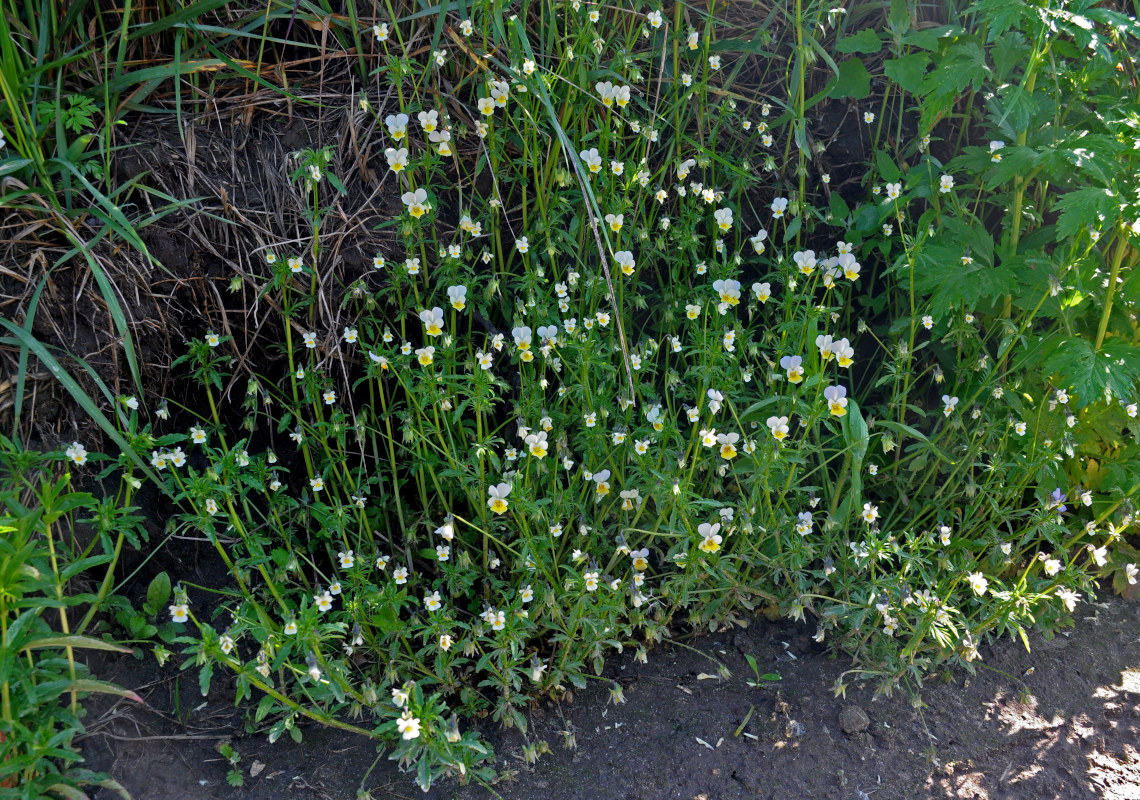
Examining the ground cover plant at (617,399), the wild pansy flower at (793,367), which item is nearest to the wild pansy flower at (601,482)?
the ground cover plant at (617,399)

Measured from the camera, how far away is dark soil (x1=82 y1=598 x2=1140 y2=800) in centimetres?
214

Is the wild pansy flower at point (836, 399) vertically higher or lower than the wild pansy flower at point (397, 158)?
lower

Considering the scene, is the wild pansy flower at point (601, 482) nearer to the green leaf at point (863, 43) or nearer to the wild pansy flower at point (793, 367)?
the wild pansy flower at point (793, 367)

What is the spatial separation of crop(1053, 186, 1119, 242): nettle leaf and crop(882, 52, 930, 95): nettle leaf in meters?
0.62

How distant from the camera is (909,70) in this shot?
8.39 ft

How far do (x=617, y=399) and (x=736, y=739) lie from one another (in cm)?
97

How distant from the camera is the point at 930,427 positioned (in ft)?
9.66

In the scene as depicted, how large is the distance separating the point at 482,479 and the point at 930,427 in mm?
1638

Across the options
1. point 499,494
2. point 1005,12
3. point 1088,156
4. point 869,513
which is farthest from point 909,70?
point 499,494

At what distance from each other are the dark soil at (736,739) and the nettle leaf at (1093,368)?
855 mm

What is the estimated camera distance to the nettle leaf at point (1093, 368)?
2.24m

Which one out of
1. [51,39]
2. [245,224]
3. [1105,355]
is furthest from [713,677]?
[51,39]

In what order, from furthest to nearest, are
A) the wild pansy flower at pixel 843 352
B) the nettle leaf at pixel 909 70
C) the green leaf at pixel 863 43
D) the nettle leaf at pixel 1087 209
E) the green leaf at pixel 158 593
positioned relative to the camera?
the green leaf at pixel 863 43, the nettle leaf at pixel 909 70, the green leaf at pixel 158 593, the wild pansy flower at pixel 843 352, the nettle leaf at pixel 1087 209

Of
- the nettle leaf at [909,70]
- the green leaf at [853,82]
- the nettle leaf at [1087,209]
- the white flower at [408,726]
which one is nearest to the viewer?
the white flower at [408,726]
